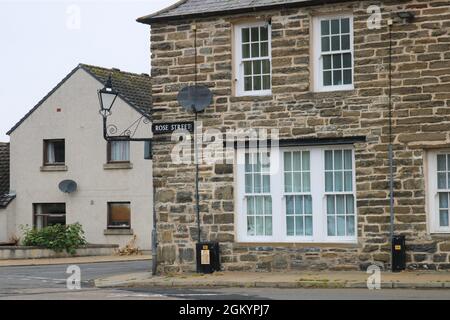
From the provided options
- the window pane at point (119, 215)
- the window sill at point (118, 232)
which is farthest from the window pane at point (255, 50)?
the window pane at point (119, 215)

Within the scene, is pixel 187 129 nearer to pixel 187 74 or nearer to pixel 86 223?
pixel 187 74

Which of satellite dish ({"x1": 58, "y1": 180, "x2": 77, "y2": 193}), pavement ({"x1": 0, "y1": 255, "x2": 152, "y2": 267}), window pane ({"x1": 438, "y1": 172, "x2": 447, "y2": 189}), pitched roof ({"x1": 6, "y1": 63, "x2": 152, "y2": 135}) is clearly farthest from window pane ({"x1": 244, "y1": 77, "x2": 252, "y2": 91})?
satellite dish ({"x1": 58, "y1": 180, "x2": 77, "y2": 193})

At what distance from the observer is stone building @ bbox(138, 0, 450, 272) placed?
71.5 ft

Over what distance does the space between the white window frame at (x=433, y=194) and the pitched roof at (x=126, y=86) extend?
60.9 ft

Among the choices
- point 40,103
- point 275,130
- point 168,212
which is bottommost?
point 168,212

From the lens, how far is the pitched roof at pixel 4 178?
41600 mm

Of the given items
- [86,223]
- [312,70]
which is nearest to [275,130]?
[312,70]

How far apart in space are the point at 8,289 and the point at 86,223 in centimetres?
1903

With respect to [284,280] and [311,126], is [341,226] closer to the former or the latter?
Result: [311,126]

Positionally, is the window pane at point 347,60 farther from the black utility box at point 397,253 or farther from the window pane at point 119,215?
the window pane at point 119,215

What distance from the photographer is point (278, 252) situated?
2298cm

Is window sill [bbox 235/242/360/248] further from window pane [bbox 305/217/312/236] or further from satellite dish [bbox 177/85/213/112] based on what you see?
satellite dish [bbox 177/85/213/112]

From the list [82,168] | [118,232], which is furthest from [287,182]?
[82,168]

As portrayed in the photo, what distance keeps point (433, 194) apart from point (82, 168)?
21130 mm
